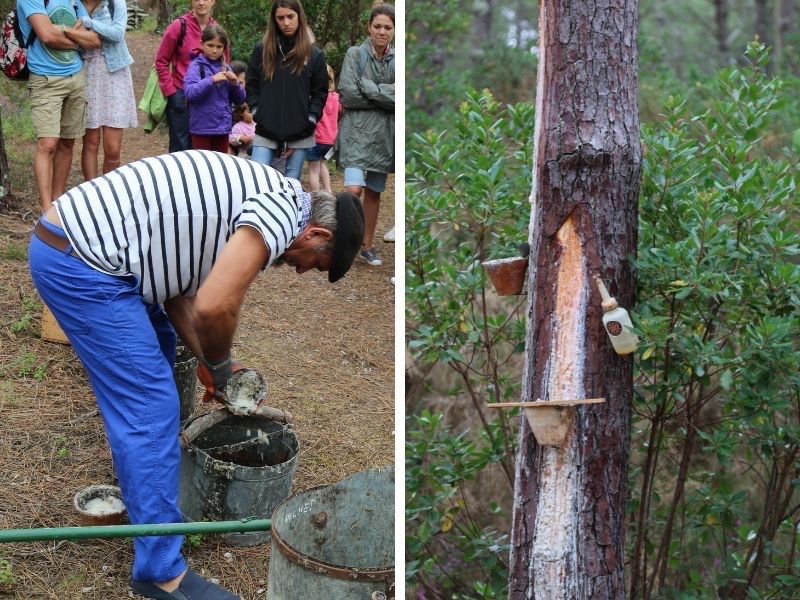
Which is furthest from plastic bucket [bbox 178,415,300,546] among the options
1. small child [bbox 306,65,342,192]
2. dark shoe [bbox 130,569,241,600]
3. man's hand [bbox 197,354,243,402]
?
small child [bbox 306,65,342,192]

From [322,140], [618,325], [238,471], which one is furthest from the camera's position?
[322,140]

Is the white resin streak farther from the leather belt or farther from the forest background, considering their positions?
the leather belt

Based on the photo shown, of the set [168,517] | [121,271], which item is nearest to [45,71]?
[121,271]

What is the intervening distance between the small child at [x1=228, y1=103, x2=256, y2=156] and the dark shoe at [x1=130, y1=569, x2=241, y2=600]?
14.0 ft

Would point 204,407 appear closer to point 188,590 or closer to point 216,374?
point 216,374

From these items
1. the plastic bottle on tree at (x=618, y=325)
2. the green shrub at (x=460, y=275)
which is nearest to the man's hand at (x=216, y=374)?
the green shrub at (x=460, y=275)

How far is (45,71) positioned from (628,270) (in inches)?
144

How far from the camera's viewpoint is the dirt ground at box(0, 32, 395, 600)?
3506 mm

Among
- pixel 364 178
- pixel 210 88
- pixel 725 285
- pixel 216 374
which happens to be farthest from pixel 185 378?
pixel 210 88

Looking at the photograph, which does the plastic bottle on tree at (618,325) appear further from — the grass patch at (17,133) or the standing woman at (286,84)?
the grass patch at (17,133)

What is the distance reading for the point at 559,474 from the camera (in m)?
2.85

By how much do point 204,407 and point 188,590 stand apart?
1.40m

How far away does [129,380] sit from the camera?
9.95 ft

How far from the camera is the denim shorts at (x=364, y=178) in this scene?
604 cm
